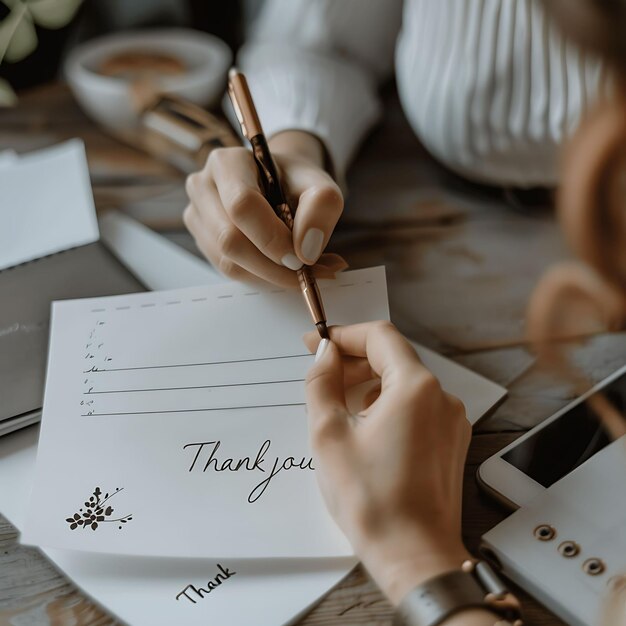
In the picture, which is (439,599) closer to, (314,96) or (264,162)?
(264,162)

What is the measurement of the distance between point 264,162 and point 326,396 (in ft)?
0.67

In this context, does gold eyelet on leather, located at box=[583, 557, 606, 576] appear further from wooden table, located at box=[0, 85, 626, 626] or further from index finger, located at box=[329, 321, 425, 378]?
Answer: index finger, located at box=[329, 321, 425, 378]

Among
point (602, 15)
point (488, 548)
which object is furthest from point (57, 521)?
point (602, 15)

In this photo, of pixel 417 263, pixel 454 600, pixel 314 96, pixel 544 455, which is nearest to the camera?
pixel 454 600

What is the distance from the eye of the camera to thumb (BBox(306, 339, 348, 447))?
421mm

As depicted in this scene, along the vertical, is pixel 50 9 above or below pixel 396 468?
above

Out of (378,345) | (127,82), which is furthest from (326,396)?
(127,82)

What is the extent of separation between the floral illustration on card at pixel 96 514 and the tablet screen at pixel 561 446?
0.24 m

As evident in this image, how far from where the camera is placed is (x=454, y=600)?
1.18ft

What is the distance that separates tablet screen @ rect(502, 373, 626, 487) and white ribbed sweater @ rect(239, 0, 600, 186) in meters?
0.30

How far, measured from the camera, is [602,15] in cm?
23

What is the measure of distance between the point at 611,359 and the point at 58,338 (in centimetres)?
42

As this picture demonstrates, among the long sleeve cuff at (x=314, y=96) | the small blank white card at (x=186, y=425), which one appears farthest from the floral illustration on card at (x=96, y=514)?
the long sleeve cuff at (x=314, y=96)

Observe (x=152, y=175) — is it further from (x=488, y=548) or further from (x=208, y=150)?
(x=488, y=548)
